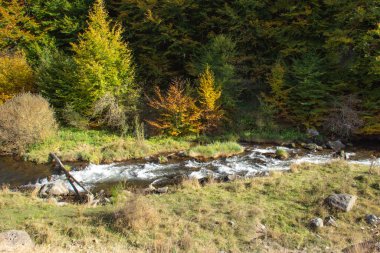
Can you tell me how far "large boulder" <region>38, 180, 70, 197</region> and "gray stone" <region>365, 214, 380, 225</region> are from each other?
1075cm

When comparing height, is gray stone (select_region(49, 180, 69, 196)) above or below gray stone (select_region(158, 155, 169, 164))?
above

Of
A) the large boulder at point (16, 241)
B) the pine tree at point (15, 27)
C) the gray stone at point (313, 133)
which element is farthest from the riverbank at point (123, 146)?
the pine tree at point (15, 27)

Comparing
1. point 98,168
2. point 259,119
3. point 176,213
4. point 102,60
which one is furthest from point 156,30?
point 176,213

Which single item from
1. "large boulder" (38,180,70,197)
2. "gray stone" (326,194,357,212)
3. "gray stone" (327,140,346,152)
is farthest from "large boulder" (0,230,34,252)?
"gray stone" (327,140,346,152)

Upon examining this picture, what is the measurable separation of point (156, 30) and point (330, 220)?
21451 millimetres

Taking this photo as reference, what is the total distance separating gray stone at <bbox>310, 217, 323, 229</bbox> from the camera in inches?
389

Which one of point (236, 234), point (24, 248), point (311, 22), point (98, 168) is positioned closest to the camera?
point (24, 248)

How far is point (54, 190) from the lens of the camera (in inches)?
567

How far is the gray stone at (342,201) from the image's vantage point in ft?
34.7

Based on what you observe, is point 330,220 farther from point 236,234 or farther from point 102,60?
point 102,60

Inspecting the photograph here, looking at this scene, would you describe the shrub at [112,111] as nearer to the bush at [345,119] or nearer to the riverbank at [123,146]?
the riverbank at [123,146]

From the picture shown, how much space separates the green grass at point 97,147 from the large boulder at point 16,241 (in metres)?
10.7

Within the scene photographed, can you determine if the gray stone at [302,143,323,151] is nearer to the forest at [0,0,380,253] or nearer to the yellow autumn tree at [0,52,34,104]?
the forest at [0,0,380,253]

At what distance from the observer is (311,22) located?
24016 mm
